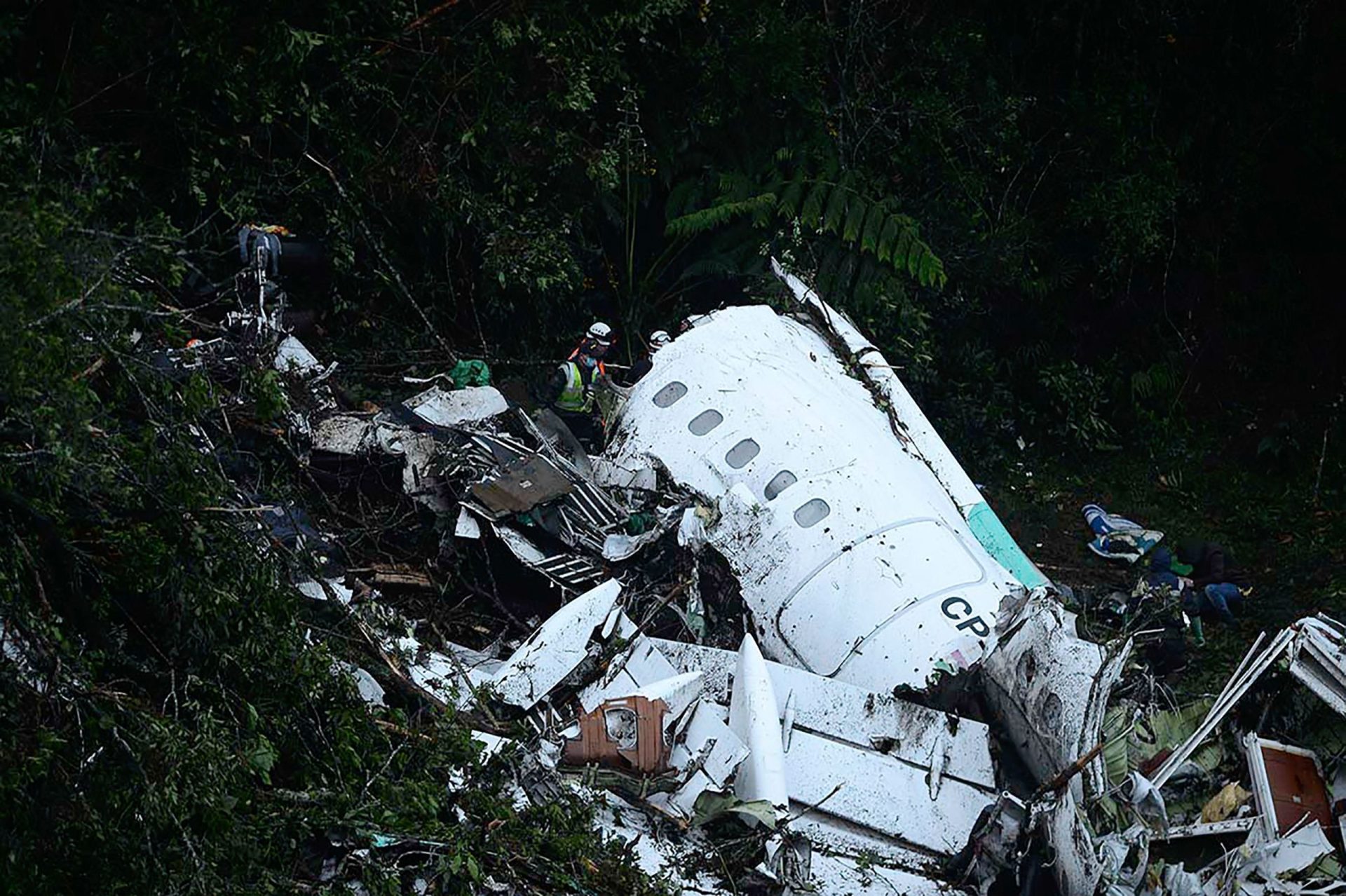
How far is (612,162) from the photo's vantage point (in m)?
12.0

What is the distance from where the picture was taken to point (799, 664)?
9047 millimetres

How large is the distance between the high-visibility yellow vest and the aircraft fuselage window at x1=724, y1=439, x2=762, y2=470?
5.02ft

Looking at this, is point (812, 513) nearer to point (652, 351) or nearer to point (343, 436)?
point (652, 351)

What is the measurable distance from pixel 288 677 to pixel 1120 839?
14.4 feet

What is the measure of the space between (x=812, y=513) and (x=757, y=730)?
1863 millimetres

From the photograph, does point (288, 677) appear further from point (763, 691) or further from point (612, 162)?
point (612, 162)

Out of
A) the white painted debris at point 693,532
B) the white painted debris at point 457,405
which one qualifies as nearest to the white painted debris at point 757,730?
the white painted debris at point 693,532

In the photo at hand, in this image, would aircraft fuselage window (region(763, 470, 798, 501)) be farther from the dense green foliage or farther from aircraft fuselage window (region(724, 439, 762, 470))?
the dense green foliage

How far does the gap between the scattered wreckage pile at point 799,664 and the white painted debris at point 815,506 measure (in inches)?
0.8

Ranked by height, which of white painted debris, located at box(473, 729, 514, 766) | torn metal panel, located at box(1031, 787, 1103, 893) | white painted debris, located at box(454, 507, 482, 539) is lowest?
torn metal panel, located at box(1031, 787, 1103, 893)

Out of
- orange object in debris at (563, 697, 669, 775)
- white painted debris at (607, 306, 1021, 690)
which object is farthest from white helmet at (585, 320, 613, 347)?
orange object in debris at (563, 697, 669, 775)

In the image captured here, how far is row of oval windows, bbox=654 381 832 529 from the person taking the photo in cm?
931

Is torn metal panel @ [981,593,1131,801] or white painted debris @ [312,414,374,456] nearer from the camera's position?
torn metal panel @ [981,593,1131,801]

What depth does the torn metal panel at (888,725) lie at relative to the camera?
8.39 m
